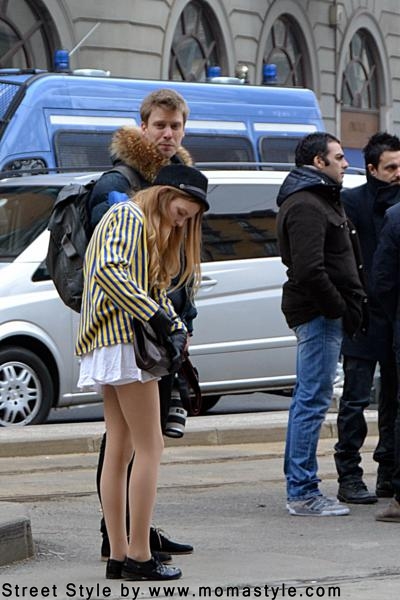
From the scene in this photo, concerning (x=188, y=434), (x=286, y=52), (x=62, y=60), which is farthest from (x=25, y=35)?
(x=188, y=434)

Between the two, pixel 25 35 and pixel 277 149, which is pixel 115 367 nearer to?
pixel 277 149

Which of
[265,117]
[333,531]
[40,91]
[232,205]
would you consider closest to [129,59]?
[265,117]

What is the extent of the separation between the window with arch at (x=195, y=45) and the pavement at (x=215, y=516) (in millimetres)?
16426

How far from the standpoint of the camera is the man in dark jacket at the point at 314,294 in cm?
768

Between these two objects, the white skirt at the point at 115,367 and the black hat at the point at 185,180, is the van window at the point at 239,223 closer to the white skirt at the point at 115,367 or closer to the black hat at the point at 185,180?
the black hat at the point at 185,180

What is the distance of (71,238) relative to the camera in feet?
20.7

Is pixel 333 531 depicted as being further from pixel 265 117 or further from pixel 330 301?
pixel 265 117

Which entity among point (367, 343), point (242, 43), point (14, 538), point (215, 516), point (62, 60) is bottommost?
point (215, 516)

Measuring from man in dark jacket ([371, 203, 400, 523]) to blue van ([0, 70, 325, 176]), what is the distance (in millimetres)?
5623

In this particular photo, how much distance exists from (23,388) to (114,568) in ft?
17.3

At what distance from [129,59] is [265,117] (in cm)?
842

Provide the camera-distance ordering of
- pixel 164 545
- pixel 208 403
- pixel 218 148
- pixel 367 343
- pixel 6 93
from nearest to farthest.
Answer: pixel 164 545
pixel 367 343
pixel 208 403
pixel 6 93
pixel 218 148

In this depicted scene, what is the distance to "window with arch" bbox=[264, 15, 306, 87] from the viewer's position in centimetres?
3041

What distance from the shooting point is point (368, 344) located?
27.0 ft
